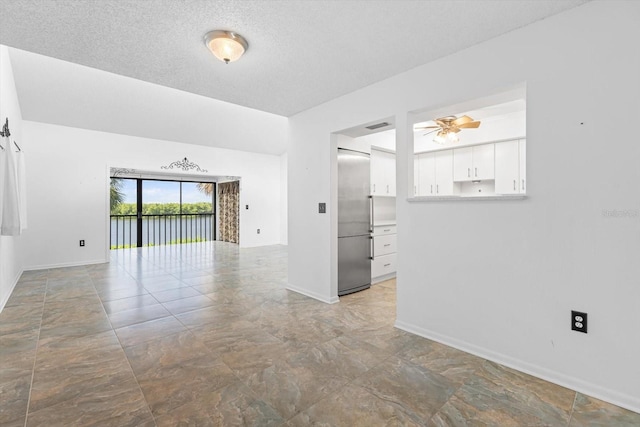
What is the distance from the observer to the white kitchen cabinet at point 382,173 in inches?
182

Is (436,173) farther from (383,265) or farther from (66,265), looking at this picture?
(66,265)

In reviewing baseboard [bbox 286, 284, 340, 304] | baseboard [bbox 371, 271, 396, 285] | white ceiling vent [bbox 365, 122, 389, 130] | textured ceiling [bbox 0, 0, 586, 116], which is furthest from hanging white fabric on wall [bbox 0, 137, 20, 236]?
baseboard [bbox 371, 271, 396, 285]

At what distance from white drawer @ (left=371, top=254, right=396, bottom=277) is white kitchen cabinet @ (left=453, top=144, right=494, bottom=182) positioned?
196 cm

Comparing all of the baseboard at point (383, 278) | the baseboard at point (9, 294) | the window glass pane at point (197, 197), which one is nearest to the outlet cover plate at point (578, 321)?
the baseboard at point (383, 278)

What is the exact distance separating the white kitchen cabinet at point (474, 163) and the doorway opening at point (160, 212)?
7940 millimetres

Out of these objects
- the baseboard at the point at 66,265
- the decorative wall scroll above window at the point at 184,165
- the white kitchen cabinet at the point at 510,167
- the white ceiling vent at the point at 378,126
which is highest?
the decorative wall scroll above window at the point at 184,165

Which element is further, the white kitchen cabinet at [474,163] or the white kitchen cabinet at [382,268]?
the white kitchen cabinet at [474,163]

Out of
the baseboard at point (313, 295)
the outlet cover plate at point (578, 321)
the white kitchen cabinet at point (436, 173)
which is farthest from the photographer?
the white kitchen cabinet at point (436, 173)

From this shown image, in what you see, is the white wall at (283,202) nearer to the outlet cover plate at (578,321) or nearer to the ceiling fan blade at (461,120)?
the ceiling fan blade at (461,120)

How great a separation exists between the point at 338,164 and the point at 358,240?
1078mm

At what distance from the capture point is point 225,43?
2.24m

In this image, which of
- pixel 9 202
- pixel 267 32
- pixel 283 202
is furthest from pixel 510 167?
pixel 9 202

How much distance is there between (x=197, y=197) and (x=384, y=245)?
7481mm

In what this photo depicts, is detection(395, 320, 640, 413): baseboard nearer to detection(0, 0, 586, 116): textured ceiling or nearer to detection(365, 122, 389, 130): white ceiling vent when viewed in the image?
detection(365, 122, 389, 130): white ceiling vent
